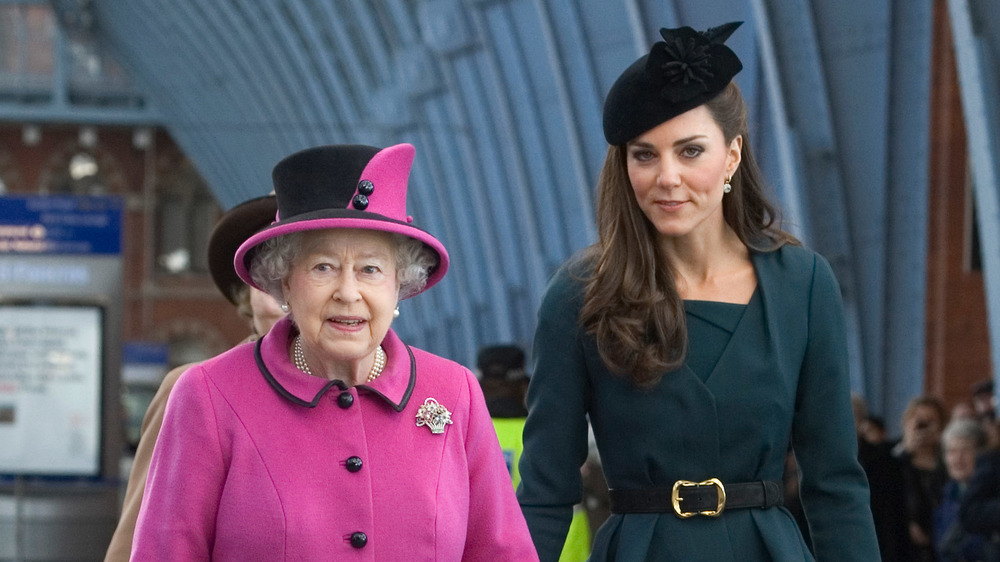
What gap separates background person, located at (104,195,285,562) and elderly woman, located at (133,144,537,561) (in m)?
1.17

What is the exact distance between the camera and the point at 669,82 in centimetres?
→ 307

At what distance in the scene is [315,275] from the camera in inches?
106

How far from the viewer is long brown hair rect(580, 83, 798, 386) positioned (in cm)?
310

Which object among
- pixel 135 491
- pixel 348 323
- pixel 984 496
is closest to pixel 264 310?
pixel 135 491

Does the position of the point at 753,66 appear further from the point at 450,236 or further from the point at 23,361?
the point at 450,236

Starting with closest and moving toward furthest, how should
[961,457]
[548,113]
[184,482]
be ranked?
[184,482]
[961,457]
[548,113]

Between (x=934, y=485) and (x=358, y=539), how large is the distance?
6128 millimetres

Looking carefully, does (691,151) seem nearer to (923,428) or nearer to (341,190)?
(341,190)

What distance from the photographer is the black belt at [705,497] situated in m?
3.05

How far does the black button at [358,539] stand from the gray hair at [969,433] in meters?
5.59

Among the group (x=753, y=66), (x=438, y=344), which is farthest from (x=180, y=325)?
(x=753, y=66)

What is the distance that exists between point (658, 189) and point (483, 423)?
568mm

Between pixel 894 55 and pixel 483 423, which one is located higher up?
pixel 894 55

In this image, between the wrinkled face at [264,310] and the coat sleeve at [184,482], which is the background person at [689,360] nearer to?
the coat sleeve at [184,482]
